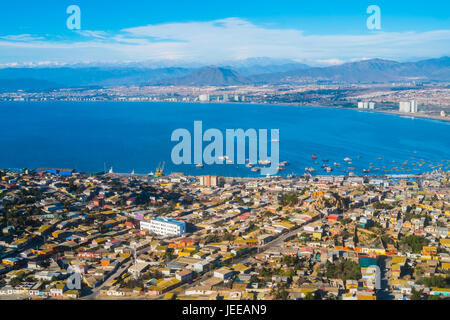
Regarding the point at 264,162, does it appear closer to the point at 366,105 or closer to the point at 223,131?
the point at 223,131

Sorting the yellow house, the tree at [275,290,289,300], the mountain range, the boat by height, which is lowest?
the yellow house

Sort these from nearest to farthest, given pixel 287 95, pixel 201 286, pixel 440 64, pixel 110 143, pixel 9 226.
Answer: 1. pixel 201 286
2. pixel 9 226
3. pixel 110 143
4. pixel 287 95
5. pixel 440 64

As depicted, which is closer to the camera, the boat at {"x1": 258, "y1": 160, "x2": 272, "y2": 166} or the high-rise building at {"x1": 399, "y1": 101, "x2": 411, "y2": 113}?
the boat at {"x1": 258, "y1": 160, "x2": 272, "y2": 166}

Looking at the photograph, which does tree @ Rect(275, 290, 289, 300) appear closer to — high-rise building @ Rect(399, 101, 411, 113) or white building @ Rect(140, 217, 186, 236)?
white building @ Rect(140, 217, 186, 236)

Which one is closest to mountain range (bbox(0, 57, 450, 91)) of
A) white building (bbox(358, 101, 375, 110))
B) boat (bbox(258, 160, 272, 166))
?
white building (bbox(358, 101, 375, 110))

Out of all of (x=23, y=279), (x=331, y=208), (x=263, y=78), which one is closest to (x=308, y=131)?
(x=331, y=208)

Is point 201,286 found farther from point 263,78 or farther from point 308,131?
point 263,78
